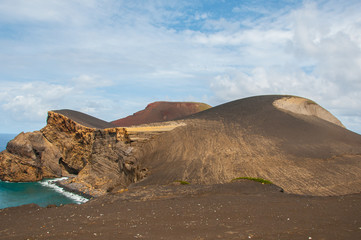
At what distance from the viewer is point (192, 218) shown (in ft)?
34.9

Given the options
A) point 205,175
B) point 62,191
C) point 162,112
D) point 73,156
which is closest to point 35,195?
point 62,191

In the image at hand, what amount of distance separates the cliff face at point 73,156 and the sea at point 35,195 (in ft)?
7.70

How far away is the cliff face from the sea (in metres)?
2.35

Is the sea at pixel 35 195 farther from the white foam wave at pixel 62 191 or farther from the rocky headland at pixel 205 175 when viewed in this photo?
the rocky headland at pixel 205 175

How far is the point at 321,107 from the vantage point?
149 feet

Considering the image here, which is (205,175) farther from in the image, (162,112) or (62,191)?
(162,112)

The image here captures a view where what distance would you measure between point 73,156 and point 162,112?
57.2 metres

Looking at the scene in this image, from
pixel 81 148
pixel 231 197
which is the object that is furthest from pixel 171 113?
pixel 231 197

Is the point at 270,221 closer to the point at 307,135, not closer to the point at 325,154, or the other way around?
the point at 325,154

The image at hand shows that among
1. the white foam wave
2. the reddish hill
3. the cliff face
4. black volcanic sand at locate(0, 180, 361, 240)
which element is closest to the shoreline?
the white foam wave

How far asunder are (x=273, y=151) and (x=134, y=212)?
2186 cm

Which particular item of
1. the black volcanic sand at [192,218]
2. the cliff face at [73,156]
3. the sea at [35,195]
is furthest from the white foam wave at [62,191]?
the black volcanic sand at [192,218]

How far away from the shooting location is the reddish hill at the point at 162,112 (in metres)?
103

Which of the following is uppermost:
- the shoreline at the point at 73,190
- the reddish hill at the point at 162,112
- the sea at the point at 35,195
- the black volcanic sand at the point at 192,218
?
the reddish hill at the point at 162,112
